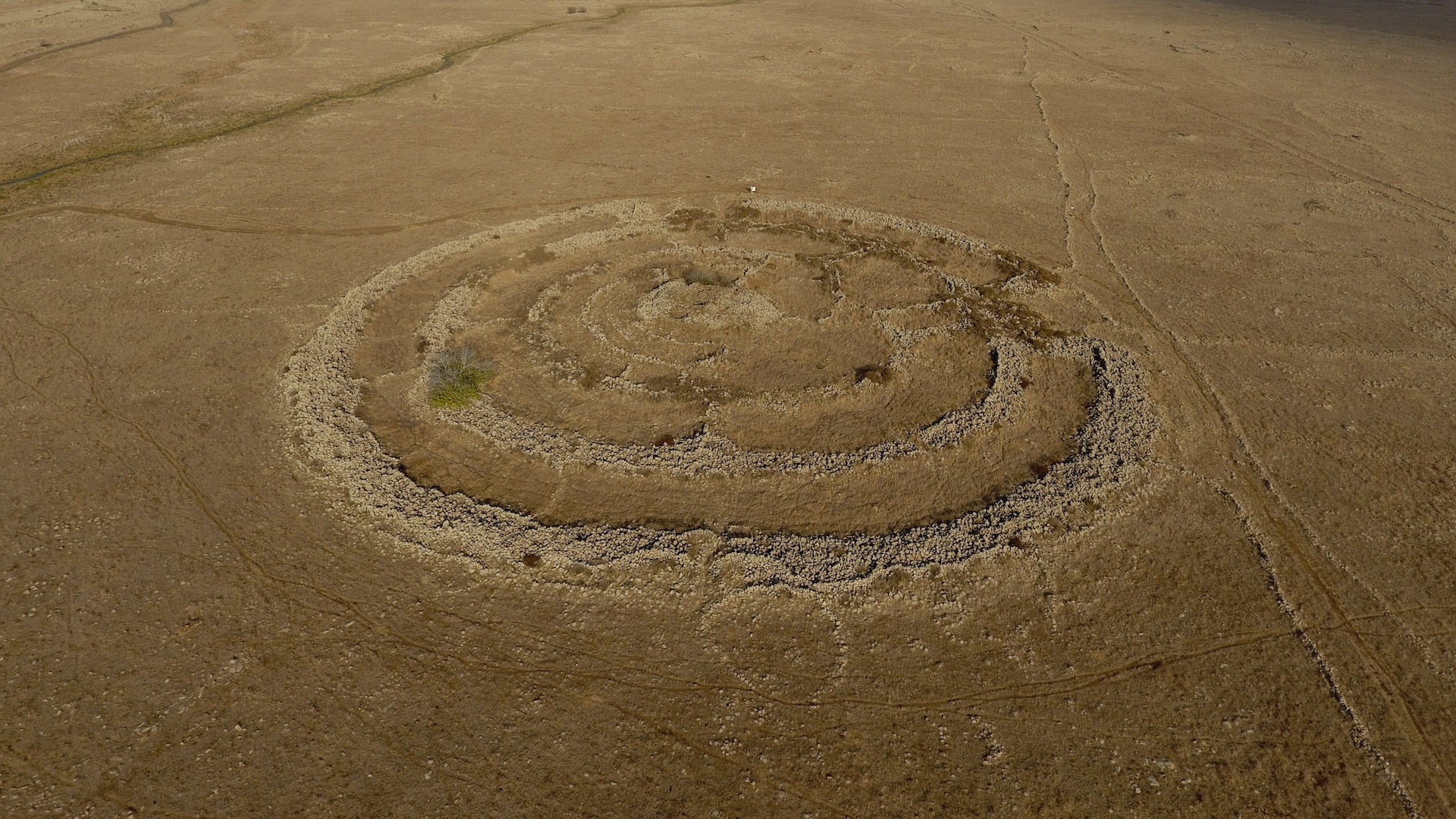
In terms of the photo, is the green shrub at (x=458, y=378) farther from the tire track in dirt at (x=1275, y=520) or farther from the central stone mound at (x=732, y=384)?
the tire track in dirt at (x=1275, y=520)

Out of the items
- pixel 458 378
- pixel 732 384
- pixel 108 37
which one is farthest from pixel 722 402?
pixel 108 37

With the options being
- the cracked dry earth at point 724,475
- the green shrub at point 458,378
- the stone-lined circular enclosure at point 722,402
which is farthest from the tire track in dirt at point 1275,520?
the green shrub at point 458,378

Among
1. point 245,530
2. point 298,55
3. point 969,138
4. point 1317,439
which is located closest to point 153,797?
point 245,530

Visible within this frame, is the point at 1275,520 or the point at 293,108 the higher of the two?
the point at 293,108

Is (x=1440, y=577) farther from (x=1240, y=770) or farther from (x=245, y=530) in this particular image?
(x=245, y=530)

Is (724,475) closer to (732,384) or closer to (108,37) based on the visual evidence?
(732,384)

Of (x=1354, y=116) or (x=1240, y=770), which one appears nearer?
(x=1240, y=770)
